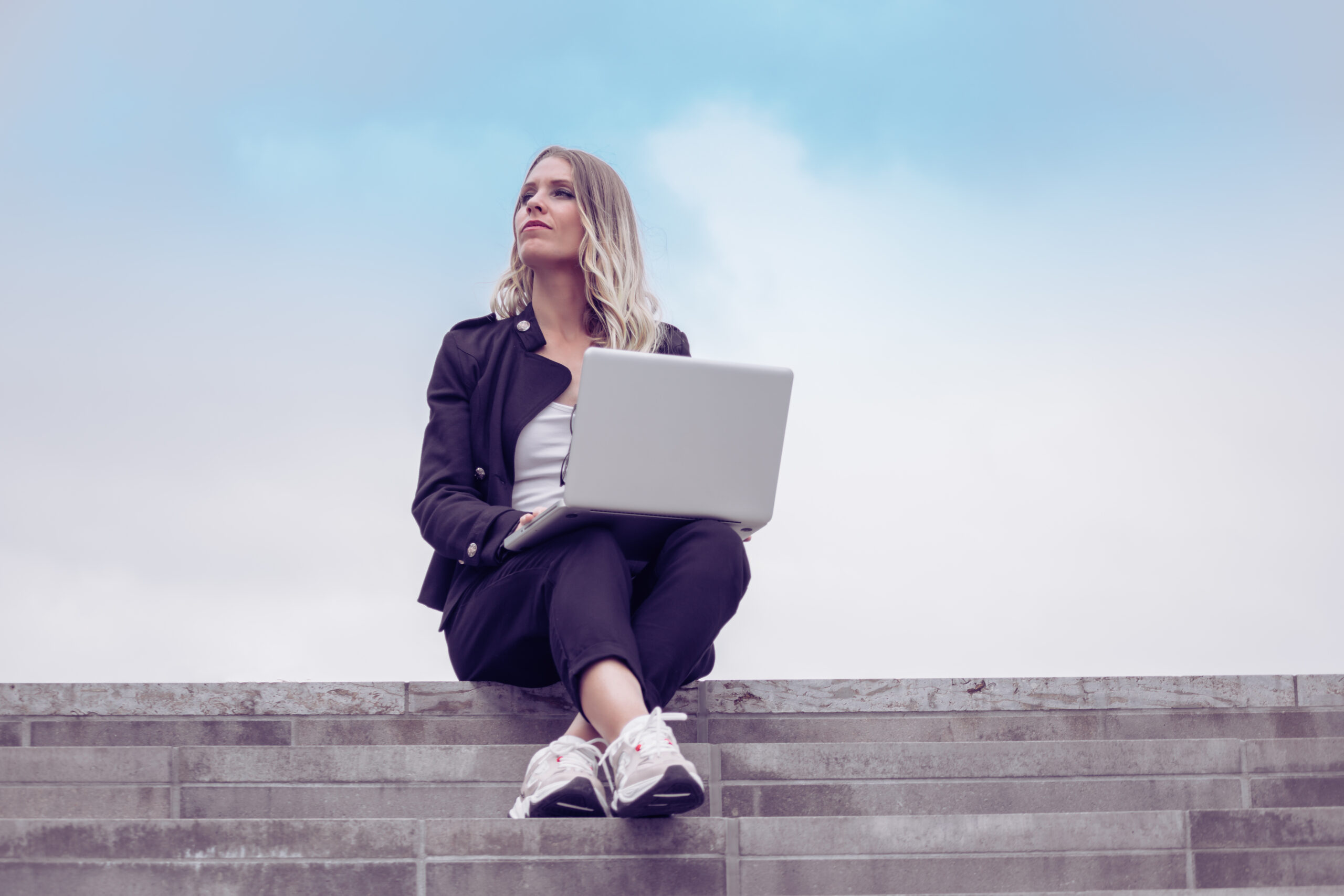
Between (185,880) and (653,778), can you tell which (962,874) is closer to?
(653,778)

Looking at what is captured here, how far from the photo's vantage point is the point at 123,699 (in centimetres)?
340

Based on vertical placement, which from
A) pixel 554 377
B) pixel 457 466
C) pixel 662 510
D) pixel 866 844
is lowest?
pixel 866 844

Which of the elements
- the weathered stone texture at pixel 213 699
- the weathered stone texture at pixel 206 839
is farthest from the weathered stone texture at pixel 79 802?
the weathered stone texture at pixel 213 699

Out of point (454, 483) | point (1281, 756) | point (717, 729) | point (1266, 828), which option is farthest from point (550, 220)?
point (1281, 756)

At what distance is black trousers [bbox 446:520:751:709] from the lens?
241 cm

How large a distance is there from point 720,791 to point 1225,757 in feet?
4.17

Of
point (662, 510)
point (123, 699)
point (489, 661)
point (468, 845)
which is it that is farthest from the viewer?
point (123, 699)

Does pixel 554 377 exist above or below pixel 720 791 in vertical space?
above

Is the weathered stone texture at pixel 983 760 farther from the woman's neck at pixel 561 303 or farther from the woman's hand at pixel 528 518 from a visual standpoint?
the woman's neck at pixel 561 303

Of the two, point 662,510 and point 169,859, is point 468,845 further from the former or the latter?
point 662,510

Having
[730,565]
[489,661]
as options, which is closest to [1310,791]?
[730,565]

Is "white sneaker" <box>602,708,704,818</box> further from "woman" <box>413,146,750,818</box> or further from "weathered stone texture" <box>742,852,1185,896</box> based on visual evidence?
"weathered stone texture" <box>742,852,1185,896</box>

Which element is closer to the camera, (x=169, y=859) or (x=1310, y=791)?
(x=169, y=859)

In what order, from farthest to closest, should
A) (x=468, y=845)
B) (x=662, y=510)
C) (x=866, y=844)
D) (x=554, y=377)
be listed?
1. (x=554, y=377)
2. (x=662, y=510)
3. (x=866, y=844)
4. (x=468, y=845)
